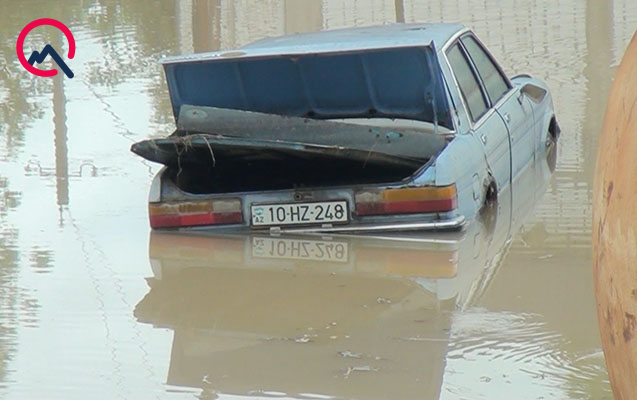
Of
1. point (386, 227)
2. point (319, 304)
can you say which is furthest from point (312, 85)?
point (319, 304)

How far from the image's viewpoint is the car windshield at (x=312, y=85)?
925 centimetres

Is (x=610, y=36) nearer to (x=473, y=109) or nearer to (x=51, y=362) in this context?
(x=473, y=109)

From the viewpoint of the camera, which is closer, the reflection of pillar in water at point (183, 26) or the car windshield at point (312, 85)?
the car windshield at point (312, 85)

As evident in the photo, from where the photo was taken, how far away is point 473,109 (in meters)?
9.33

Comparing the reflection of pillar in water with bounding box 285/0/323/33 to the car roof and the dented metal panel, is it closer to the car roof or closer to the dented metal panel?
the car roof

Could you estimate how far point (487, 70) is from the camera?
33.0 feet

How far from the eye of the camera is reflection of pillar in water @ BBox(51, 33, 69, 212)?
34.4 ft

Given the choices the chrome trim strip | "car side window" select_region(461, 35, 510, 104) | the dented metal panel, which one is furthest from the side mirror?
the chrome trim strip

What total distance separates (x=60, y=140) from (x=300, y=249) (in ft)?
14.3

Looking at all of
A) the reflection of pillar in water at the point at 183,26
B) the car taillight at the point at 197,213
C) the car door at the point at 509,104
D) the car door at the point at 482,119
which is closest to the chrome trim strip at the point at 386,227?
the car taillight at the point at 197,213

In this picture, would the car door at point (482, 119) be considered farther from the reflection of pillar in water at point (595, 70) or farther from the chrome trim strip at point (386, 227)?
the reflection of pillar in water at point (595, 70)

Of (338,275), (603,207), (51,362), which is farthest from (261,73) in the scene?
(603,207)

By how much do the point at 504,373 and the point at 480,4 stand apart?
50.4 ft

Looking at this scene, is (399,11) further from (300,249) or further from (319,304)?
(319,304)
